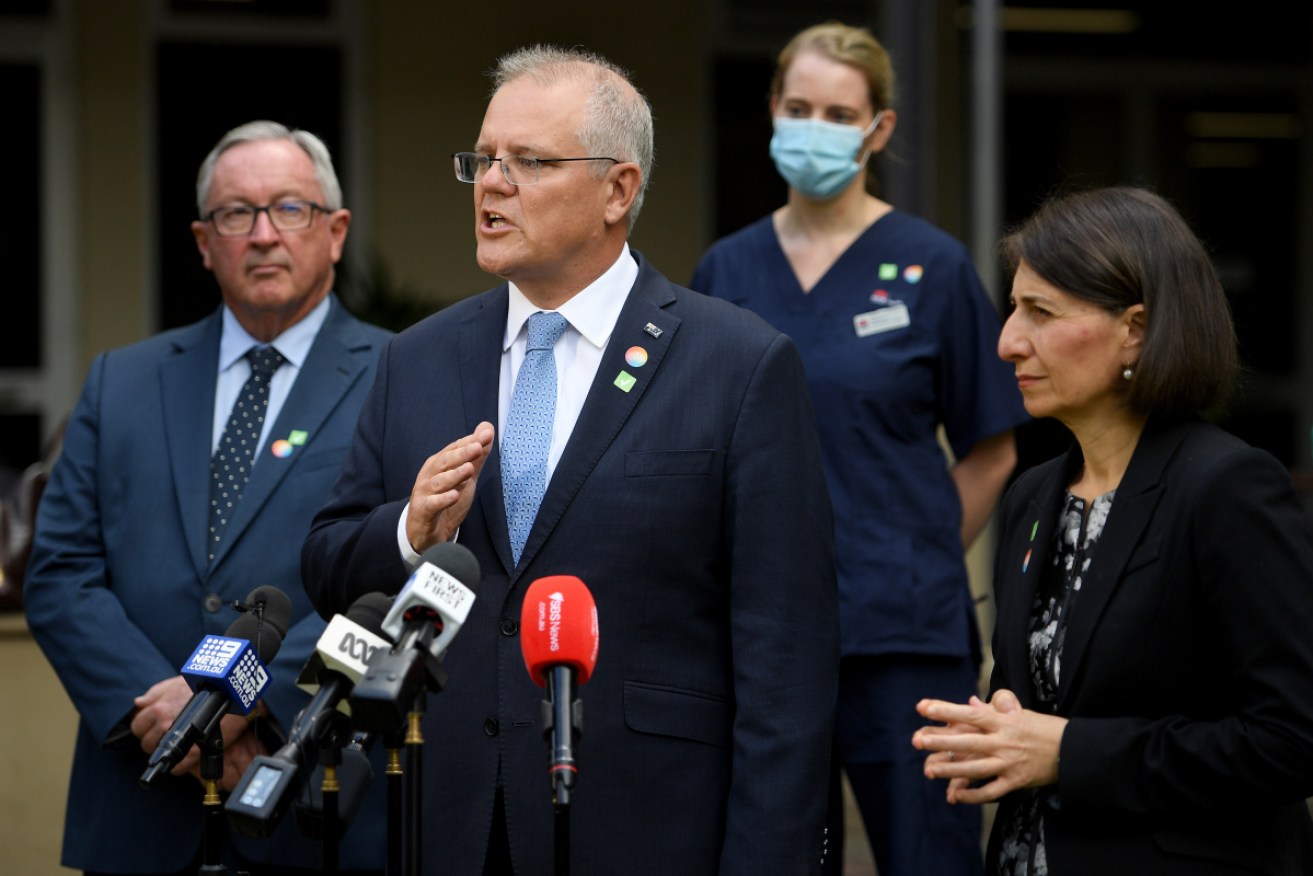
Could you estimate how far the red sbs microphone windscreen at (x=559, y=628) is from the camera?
2.46 metres

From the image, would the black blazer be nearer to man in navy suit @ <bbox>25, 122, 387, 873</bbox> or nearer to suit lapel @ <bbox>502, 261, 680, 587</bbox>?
suit lapel @ <bbox>502, 261, 680, 587</bbox>

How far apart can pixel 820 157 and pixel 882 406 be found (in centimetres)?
71

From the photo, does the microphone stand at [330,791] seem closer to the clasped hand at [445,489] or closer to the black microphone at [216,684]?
the black microphone at [216,684]

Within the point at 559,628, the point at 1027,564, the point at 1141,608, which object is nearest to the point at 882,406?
the point at 1027,564

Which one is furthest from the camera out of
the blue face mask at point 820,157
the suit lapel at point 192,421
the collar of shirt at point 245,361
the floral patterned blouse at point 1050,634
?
the blue face mask at point 820,157

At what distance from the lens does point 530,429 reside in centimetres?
314

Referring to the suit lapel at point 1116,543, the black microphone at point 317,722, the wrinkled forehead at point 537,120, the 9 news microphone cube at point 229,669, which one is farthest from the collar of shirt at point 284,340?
the suit lapel at point 1116,543

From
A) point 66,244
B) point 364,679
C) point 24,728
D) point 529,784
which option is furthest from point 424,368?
point 66,244

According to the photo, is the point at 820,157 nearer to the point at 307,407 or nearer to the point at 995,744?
the point at 307,407

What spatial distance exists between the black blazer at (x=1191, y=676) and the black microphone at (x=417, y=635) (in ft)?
3.57

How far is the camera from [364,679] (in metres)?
2.29

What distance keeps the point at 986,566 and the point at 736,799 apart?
4.58 metres

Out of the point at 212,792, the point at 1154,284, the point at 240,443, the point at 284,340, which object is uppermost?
the point at 1154,284

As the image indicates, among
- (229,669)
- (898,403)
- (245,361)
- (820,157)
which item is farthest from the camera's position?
(820,157)
